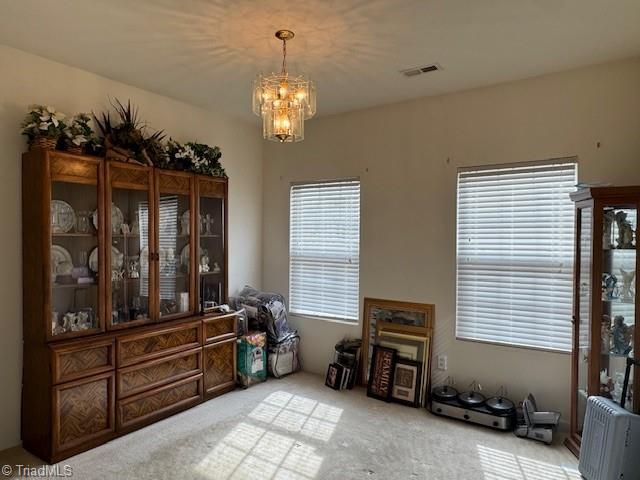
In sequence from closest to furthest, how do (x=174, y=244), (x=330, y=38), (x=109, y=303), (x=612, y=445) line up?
(x=612, y=445) → (x=330, y=38) → (x=109, y=303) → (x=174, y=244)

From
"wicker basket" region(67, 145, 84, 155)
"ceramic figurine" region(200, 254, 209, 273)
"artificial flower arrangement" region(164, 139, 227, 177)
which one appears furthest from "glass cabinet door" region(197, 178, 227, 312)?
"wicker basket" region(67, 145, 84, 155)

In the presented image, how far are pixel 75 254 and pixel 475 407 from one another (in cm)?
330

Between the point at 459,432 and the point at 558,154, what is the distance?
7.55 feet

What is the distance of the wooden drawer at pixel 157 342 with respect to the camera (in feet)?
10.1

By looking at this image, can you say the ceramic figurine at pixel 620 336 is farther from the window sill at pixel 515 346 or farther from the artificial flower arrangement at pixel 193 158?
the artificial flower arrangement at pixel 193 158

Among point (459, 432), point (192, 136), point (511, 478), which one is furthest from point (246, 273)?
point (511, 478)

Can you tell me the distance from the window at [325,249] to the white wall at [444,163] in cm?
11

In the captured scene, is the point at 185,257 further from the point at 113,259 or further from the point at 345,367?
the point at 345,367

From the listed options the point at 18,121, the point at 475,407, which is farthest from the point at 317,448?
the point at 18,121

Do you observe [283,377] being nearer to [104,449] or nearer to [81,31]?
[104,449]

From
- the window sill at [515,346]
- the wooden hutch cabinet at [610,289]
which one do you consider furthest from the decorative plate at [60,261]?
the wooden hutch cabinet at [610,289]

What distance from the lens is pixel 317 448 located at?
2863 mm

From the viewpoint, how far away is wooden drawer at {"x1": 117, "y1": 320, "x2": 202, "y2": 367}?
308 cm

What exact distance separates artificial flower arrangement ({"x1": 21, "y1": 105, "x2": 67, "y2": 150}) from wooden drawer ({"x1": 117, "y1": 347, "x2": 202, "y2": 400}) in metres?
1.70
